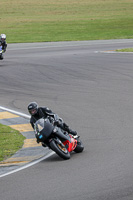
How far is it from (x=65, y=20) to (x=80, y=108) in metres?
49.1

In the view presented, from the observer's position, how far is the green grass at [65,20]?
170 ft

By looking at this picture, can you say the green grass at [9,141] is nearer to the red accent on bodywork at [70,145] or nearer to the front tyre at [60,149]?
the front tyre at [60,149]

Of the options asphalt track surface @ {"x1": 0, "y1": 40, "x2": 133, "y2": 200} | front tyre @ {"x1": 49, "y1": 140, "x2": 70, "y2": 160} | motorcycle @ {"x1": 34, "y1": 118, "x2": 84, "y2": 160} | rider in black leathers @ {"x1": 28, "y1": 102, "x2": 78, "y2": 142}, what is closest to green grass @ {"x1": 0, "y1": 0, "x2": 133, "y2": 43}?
asphalt track surface @ {"x1": 0, "y1": 40, "x2": 133, "y2": 200}

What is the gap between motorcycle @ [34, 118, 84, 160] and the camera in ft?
38.3

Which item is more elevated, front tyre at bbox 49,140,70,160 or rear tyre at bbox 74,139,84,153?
front tyre at bbox 49,140,70,160

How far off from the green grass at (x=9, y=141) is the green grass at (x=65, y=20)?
1285 inches

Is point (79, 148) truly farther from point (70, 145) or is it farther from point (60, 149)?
point (60, 149)

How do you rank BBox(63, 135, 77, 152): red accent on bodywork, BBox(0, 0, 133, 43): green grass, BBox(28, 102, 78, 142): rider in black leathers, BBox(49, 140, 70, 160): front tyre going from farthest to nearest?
BBox(0, 0, 133, 43): green grass, BBox(28, 102, 78, 142): rider in black leathers, BBox(63, 135, 77, 152): red accent on bodywork, BBox(49, 140, 70, 160): front tyre

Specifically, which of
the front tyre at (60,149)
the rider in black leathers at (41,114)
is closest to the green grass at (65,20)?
the rider in black leathers at (41,114)

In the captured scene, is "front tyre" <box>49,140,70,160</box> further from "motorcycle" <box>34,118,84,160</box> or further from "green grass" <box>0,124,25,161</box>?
"green grass" <box>0,124,25,161</box>

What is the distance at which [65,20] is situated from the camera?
6588 centimetres

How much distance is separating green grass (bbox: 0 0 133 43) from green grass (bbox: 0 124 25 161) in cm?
3264

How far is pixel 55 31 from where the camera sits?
55.0 meters

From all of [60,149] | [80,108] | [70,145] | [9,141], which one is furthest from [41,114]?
[80,108]
